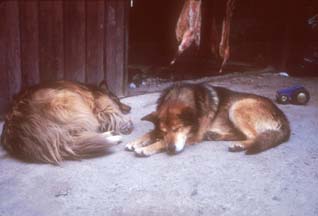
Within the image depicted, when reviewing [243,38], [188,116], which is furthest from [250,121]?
[243,38]

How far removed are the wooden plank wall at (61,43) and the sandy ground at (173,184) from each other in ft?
4.73

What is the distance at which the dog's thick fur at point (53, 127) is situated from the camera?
12.7ft

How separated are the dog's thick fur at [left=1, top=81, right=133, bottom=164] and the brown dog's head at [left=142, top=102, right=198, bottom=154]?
53 cm

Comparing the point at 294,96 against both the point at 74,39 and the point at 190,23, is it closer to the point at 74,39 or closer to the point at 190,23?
the point at 190,23

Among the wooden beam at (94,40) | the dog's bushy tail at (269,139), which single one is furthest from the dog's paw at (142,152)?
the wooden beam at (94,40)

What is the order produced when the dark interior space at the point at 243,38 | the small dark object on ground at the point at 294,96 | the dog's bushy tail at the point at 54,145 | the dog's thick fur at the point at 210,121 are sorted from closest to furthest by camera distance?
the dog's bushy tail at the point at 54,145 < the dog's thick fur at the point at 210,121 < the small dark object on ground at the point at 294,96 < the dark interior space at the point at 243,38

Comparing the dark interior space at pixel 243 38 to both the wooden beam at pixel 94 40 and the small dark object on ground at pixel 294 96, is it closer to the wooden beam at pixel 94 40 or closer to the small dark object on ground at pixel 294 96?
the wooden beam at pixel 94 40

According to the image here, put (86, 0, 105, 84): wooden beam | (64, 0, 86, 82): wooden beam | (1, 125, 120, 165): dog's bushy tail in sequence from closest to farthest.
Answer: (1, 125, 120, 165): dog's bushy tail, (64, 0, 86, 82): wooden beam, (86, 0, 105, 84): wooden beam

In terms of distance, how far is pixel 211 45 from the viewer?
7.30 metres

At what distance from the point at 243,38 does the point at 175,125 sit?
5.73 meters

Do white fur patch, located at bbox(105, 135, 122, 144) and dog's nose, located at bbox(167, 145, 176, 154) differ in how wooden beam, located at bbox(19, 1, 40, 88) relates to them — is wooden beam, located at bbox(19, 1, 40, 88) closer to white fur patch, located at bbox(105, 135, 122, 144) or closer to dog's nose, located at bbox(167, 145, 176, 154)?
white fur patch, located at bbox(105, 135, 122, 144)

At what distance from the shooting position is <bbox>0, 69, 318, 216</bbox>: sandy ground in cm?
303

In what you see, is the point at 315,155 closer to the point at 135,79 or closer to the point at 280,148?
the point at 280,148

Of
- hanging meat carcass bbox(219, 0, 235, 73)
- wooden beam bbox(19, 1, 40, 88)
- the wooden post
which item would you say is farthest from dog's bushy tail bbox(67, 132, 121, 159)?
hanging meat carcass bbox(219, 0, 235, 73)
